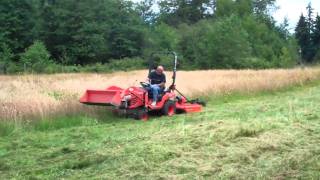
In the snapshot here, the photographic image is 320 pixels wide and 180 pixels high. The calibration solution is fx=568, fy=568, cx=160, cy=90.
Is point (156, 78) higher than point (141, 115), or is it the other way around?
point (156, 78)

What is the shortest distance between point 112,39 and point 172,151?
4933 centimetres

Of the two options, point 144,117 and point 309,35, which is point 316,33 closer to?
point 309,35

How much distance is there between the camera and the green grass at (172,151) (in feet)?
20.9

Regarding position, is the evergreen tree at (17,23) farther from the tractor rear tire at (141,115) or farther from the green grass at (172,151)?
the green grass at (172,151)

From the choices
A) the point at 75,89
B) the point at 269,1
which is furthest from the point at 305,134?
the point at 269,1

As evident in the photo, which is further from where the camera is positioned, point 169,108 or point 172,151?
point 169,108

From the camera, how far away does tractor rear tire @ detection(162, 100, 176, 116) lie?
13.6 m

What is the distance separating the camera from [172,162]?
6.76m

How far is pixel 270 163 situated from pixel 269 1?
79239mm

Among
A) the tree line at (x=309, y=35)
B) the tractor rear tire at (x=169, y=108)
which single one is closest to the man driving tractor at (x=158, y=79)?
the tractor rear tire at (x=169, y=108)

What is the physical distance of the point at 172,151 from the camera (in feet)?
24.0

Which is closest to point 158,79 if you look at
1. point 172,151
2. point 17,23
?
point 172,151

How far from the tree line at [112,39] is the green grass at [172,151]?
1267 inches

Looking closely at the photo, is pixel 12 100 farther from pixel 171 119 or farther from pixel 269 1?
pixel 269 1
